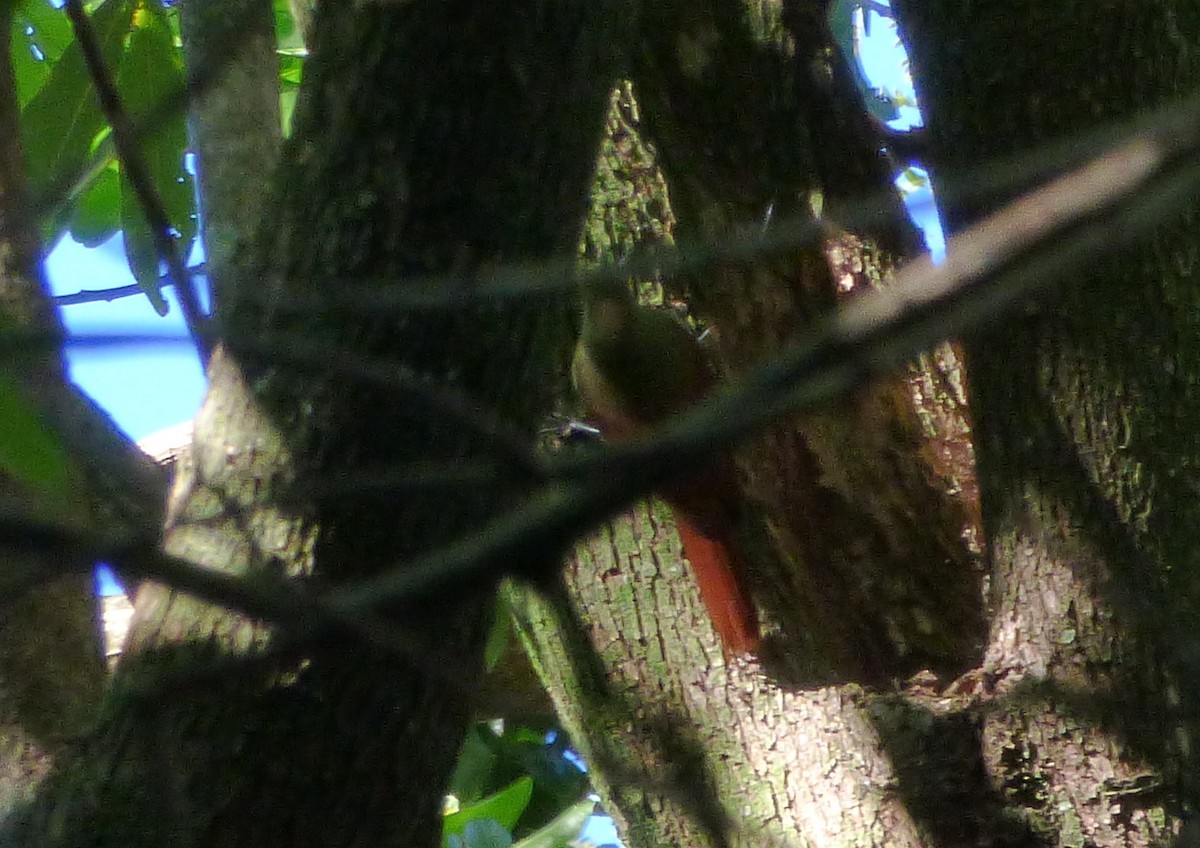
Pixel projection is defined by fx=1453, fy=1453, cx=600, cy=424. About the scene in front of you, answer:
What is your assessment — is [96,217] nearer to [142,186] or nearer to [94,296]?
[94,296]

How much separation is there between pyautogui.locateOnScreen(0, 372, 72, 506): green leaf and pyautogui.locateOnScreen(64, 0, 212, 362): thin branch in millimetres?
110

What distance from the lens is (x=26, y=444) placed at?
2.89 feet

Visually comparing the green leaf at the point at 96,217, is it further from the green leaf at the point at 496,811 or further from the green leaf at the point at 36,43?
the green leaf at the point at 496,811

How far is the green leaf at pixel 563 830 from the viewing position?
11.2 feet

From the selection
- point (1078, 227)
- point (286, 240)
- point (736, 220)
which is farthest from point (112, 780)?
point (736, 220)

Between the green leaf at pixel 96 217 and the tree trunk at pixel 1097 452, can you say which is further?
the green leaf at pixel 96 217

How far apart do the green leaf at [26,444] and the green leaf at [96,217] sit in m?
2.03

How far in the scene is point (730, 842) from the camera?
7.48 feet

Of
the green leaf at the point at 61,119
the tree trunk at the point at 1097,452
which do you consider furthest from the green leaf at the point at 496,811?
the green leaf at the point at 61,119

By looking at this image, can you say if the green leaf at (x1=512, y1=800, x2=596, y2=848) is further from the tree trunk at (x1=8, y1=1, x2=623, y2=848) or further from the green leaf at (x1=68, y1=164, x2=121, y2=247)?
the tree trunk at (x1=8, y1=1, x2=623, y2=848)

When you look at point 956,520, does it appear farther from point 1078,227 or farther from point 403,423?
point 1078,227

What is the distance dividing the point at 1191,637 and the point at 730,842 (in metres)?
0.80

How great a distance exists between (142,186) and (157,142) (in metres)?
1.29

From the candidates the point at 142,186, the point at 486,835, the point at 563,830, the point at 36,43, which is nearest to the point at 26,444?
the point at 142,186
